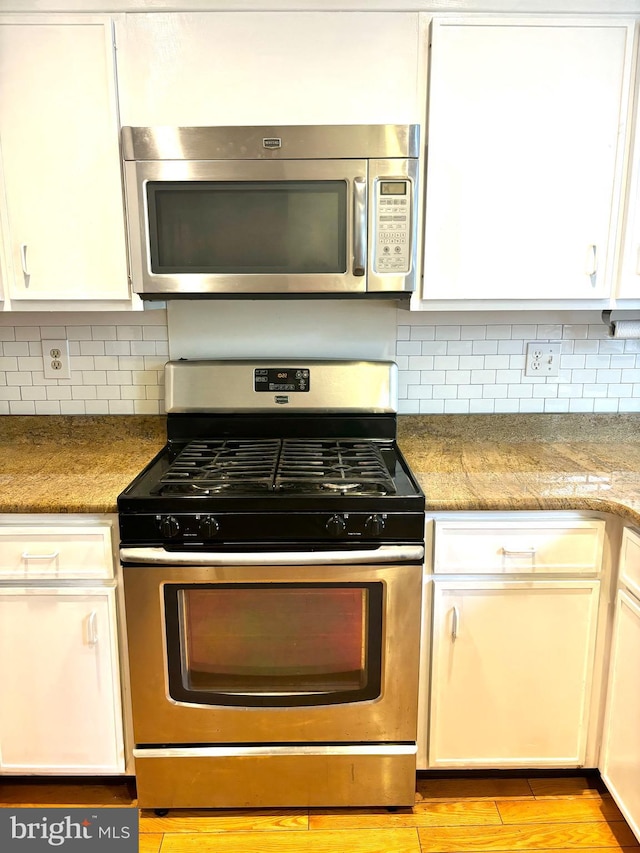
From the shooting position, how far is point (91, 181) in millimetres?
1688

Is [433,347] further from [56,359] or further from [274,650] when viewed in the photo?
[56,359]

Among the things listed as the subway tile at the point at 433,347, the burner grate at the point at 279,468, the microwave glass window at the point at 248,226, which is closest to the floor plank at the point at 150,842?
the burner grate at the point at 279,468

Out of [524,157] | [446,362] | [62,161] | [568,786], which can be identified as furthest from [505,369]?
[62,161]

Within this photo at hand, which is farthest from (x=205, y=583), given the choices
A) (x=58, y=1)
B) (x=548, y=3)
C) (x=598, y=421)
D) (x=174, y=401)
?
(x=548, y=3)

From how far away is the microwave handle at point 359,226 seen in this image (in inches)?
63.7

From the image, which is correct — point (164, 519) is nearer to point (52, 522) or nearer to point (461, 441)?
point (52, 522)

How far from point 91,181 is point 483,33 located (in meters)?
1.14

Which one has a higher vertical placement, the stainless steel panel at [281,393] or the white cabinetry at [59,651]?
the stainless steel panel at [281,393]

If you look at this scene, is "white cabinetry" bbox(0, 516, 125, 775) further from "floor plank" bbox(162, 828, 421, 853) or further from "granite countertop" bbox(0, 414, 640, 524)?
"floor plank" bbox(162, 828, 421, 853)

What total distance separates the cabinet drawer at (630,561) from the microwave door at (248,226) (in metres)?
0.95

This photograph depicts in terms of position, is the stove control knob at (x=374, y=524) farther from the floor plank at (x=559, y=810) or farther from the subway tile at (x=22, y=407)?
the subway tile at (x=22, y=407)

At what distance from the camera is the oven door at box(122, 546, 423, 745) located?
1.52 m

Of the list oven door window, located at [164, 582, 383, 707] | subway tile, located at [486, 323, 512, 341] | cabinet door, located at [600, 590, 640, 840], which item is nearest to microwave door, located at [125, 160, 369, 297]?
subway tile, located at [486, 323, 512, 341]

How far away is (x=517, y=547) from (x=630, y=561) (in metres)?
0.27
